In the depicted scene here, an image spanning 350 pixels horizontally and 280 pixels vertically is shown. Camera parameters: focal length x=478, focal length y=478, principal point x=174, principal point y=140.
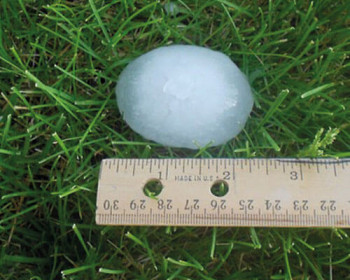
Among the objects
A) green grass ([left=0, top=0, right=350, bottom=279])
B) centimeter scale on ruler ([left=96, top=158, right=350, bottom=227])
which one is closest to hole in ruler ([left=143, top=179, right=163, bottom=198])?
centimeter scale on ruler ([left=96, top=158, right=350, bottom=227])

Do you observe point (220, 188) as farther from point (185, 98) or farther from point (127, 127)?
point (127, 127)

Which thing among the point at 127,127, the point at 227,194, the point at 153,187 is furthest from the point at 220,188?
the point at 127,127

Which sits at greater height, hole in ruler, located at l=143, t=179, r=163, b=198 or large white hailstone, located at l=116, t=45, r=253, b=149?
large white hailstone, located at l=116, t=45, r=253, b=149

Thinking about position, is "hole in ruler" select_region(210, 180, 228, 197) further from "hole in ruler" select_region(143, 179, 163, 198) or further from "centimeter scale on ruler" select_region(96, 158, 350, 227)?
"hole in ruler" select_region(143, 179, 163, 198)

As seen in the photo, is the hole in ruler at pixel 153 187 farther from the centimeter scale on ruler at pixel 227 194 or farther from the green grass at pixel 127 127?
the green grass at pixel 127 127

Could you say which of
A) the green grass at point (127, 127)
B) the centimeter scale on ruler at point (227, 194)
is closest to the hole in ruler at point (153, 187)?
the centimeter scale on ruler at point (227, 194)

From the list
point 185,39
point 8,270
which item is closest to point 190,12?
point 185,39

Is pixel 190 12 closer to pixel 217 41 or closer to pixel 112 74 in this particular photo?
pixel 217 41
